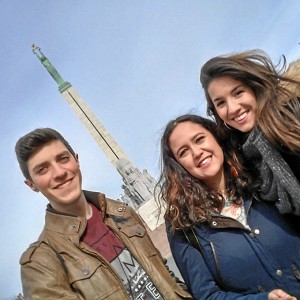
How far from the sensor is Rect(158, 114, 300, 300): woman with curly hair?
242cm

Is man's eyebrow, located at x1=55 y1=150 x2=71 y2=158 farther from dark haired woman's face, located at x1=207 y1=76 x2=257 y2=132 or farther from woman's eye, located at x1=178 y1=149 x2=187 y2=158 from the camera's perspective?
dark haired woman's face, located at x1=207 y1=76 x2=257 y2=132

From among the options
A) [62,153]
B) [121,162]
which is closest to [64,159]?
[62,153]

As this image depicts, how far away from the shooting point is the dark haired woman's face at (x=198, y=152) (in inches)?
105

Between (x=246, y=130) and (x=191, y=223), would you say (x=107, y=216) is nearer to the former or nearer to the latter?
(x=191, y=223)

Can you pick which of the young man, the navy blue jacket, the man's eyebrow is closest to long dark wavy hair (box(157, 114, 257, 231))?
the navy blue jacket

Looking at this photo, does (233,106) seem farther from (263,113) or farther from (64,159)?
(64,159)

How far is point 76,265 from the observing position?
7.75ft

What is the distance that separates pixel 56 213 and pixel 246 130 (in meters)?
1.42

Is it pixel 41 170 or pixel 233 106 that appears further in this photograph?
pixel 233 106

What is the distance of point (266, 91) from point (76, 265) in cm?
167

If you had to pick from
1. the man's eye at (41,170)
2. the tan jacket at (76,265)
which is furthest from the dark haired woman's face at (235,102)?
the man's eye at (41,170)

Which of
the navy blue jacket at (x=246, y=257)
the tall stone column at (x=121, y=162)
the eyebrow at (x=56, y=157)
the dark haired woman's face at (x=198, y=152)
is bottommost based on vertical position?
the navy blue jacket at (x=246, y=257)

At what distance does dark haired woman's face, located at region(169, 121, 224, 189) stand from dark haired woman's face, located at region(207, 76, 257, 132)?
7.8 inches

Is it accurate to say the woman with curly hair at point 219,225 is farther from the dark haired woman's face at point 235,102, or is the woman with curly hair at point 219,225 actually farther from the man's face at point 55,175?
the man's face at point 55,175
